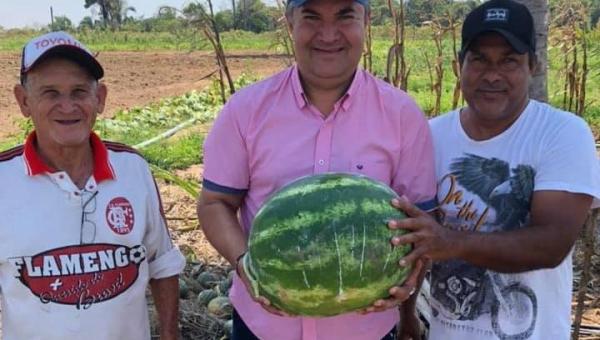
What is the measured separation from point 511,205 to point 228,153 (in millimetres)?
966

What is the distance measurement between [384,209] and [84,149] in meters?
1.14

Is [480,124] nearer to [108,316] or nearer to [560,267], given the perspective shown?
[560,267]

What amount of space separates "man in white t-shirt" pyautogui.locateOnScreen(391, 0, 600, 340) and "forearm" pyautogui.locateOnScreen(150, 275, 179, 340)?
98 centimetres

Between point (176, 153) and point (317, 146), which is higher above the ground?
point (317, 146)

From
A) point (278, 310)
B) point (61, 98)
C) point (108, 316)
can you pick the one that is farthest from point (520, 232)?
point (61, 98)

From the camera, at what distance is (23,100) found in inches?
103

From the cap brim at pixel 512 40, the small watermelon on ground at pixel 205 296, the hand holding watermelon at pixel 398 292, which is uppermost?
the cap brim at pixel 512 40

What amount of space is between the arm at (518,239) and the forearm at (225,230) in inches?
24.8

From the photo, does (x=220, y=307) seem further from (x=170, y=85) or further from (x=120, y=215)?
(x=170, y=85)

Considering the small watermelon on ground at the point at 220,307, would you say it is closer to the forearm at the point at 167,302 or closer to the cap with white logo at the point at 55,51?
the forearm at the point at 167,302

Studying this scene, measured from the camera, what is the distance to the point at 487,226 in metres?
2.43

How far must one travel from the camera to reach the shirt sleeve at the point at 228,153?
2.51m

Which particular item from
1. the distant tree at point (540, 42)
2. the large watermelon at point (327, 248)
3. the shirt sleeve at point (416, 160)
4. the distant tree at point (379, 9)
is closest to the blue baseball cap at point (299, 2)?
the shirt sleeve at point (416, 160)

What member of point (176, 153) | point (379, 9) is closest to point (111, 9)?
point (176, 153)
